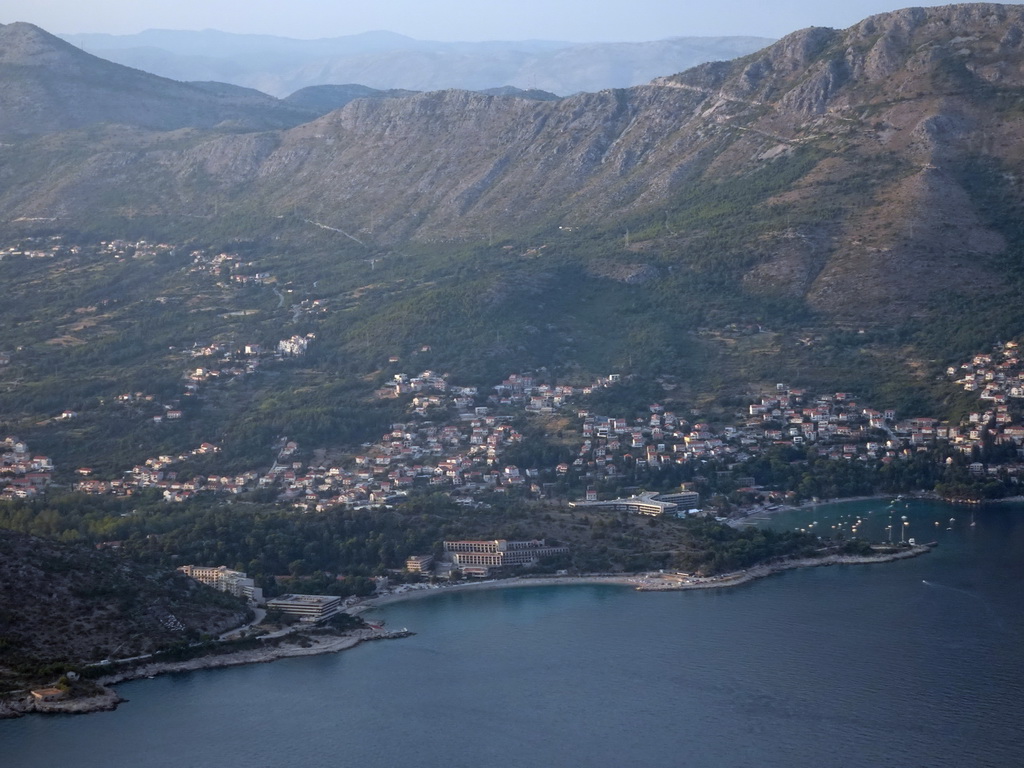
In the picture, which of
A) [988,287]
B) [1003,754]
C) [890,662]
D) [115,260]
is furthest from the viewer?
[115,260]

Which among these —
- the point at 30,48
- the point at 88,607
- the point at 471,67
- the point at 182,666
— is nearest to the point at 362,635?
the point at 182,666

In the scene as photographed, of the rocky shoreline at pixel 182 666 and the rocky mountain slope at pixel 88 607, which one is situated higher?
the rocky mountain slope at pixel 88 607

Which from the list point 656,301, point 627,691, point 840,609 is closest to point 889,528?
point 840,609

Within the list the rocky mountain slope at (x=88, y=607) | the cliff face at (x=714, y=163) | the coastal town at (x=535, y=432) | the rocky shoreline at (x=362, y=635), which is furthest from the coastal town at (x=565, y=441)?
the rocky mountain slope at (x=88, y=607)

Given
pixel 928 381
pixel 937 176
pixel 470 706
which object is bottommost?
pixel 470 706

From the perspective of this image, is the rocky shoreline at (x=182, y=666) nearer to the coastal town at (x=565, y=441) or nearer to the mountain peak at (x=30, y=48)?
the coastal town at (x=565, y=441)

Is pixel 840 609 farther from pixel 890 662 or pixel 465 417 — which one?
pixel 465 417
